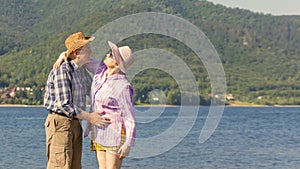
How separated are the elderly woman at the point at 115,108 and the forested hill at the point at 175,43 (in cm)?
6437

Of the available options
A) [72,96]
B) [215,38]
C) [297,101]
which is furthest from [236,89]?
[72,96]

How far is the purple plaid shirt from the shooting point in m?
5.50

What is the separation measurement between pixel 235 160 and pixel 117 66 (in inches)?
939

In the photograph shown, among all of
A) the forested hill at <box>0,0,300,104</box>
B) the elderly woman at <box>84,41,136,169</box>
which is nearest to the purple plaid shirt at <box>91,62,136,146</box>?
Answer: the elderly woman at <box>84,41,136,169</box>

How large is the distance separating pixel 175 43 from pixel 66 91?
10167 cm

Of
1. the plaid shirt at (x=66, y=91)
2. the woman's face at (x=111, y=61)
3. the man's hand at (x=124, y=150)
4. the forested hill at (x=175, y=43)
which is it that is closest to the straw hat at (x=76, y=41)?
the plaid shirt at (x=66, y=91)

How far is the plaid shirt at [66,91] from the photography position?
5648 mm

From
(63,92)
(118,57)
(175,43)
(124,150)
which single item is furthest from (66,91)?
(175,43)

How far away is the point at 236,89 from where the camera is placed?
11212 cm

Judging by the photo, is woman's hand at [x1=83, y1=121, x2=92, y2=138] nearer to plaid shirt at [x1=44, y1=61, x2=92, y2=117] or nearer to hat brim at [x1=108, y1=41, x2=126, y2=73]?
plaid shirt at [x1=44, y1=61, x2=92, y2=117]

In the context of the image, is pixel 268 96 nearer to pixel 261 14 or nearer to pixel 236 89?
pixel 236 89

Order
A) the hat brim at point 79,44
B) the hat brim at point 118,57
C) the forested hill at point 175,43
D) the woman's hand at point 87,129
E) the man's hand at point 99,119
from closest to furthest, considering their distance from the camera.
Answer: the hat brim at point 118,57, the man's hand at point 99,119, the hat brim at point 79,44, the woman's hand at point 87,129, the forested hill at point 175,43

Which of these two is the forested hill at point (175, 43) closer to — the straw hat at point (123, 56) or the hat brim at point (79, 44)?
the hat brim at point (79, 44)

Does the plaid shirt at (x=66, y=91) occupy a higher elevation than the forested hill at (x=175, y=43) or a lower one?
lower
